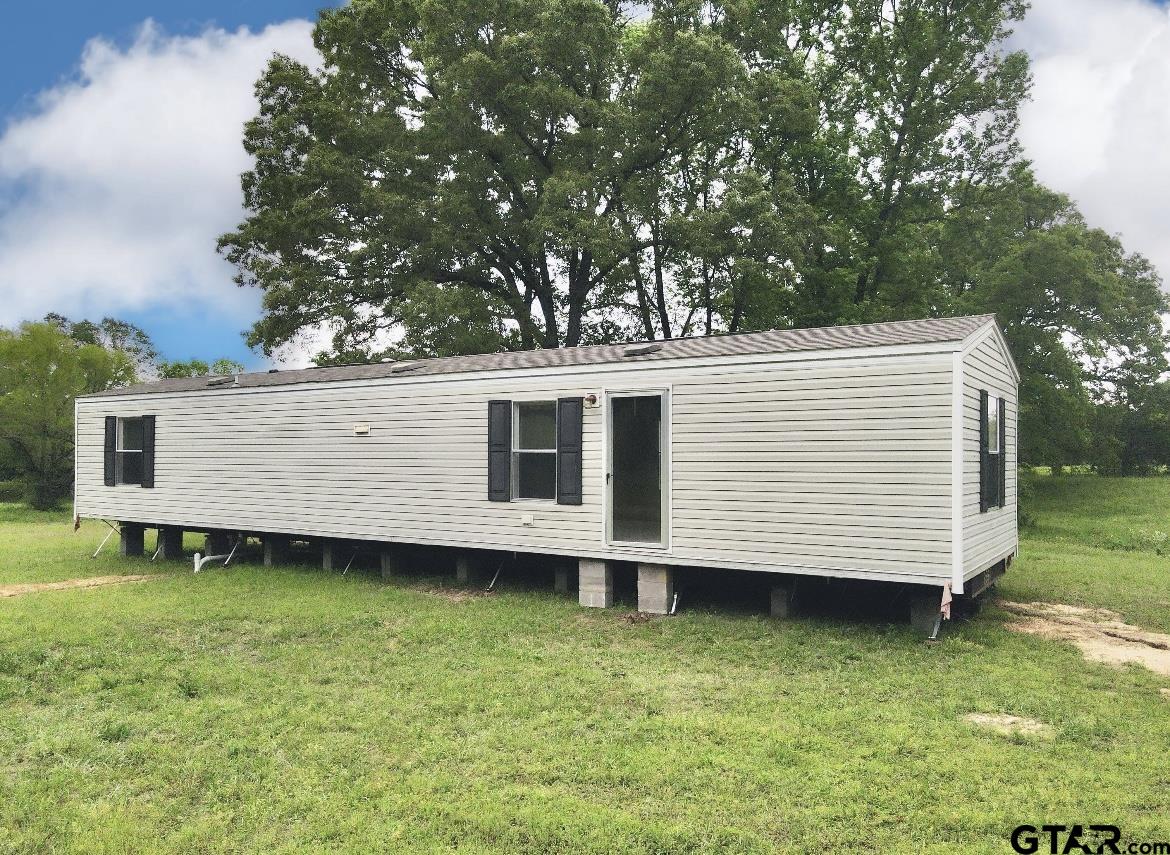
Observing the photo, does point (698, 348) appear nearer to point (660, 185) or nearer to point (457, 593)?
point (457, 593)

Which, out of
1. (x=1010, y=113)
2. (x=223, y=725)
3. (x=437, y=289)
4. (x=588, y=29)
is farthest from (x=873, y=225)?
(x=223, y=725)

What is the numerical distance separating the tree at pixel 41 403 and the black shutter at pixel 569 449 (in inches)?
800

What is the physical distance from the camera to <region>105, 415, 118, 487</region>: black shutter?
1253 cm

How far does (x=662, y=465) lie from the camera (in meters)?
8.08

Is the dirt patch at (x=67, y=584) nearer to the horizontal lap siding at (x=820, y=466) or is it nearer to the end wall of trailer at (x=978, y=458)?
the horizontal lap siding at (x=820, y=466)

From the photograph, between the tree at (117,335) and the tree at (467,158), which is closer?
the tree at (467,158)

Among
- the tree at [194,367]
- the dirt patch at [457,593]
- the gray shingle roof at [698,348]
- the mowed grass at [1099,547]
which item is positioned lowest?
the dirt patch at [457,593]

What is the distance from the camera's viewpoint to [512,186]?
19.7m

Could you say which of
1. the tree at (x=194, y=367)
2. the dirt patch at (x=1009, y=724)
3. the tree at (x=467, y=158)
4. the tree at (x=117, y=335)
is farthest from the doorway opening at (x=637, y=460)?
the tree at (x=117, y=335)

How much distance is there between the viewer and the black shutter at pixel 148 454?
1210 cm

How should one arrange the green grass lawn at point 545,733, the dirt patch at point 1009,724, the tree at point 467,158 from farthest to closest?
the tree at point 467,158 < the dirt patch at point 1009,724 < the green grass lawn at point 545,733

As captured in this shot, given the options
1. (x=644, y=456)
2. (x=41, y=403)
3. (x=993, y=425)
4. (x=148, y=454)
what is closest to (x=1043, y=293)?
(x=993, y=425)

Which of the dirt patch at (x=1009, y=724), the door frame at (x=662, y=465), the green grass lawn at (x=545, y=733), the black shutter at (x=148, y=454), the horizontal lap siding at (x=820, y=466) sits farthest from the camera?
the black shutter at (x=148, y=454)

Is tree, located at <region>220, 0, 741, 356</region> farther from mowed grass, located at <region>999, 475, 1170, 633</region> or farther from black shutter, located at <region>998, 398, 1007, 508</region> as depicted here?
mowed grass, located at <region>999, 475, 1170, 633</region>
